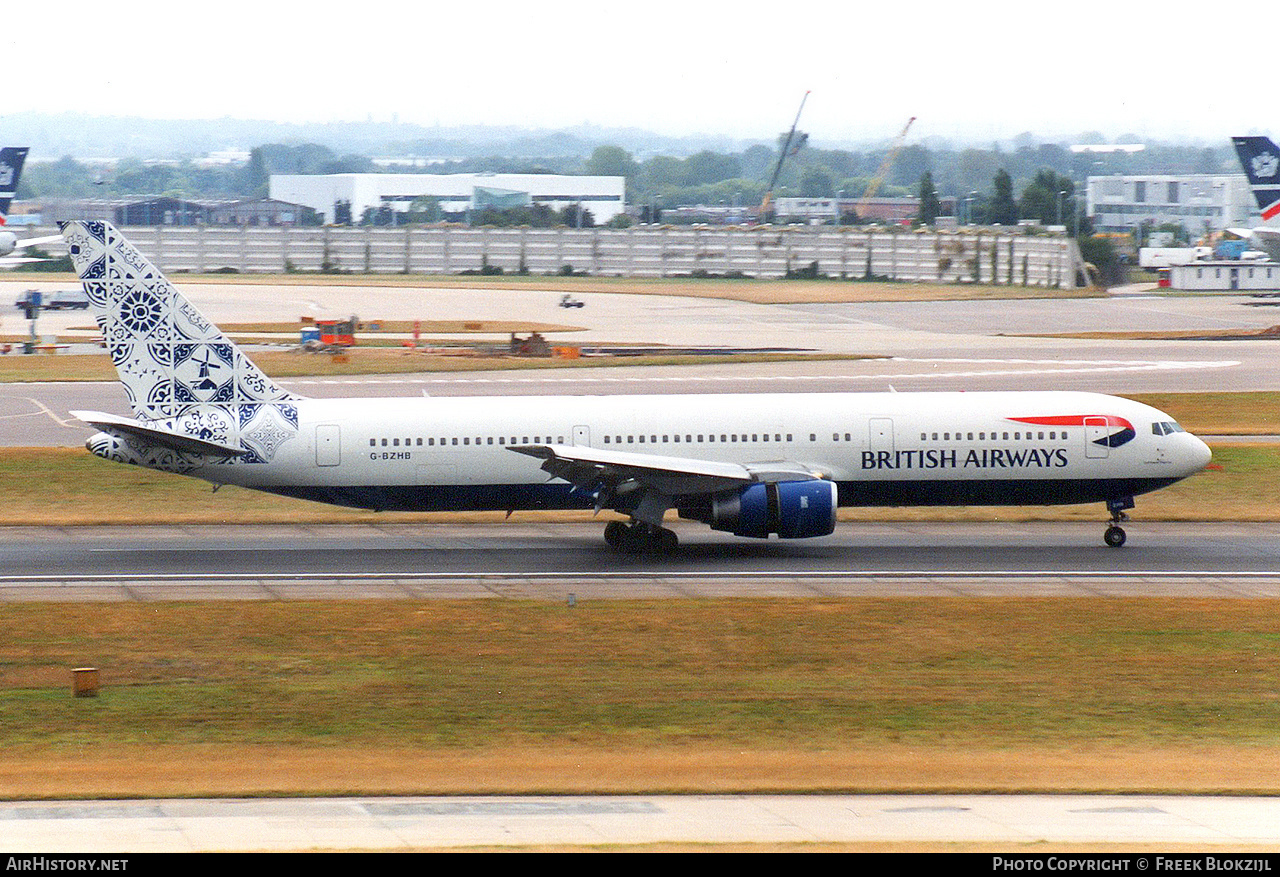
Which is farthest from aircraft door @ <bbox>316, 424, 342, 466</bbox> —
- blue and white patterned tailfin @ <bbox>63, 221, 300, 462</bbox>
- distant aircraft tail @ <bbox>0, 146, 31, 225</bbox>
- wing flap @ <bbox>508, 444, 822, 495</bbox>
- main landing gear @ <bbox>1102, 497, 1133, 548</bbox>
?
distant aircraft tail @ <bbox>0, 146, 31, 225</bbox>

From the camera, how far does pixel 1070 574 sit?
116 feet

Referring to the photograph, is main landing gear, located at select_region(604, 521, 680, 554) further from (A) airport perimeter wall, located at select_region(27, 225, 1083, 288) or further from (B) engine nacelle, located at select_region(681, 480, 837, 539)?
(A) airport perimeter wall, located at select_region(27, 225, 1083, 288)

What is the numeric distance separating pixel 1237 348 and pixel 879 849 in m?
81.7

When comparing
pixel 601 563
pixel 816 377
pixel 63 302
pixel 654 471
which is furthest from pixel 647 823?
pixel 63 302

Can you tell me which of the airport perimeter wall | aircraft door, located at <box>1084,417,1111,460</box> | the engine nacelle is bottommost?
the engine nacelle

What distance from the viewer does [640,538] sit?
38.5 m

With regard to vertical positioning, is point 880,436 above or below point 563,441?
above

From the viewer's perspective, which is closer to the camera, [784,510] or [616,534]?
[784,510]

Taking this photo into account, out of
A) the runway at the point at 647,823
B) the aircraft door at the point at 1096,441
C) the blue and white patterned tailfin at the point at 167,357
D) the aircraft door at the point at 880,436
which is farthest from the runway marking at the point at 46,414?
the runway at the point at 647,823

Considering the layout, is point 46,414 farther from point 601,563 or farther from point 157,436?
point 601,563

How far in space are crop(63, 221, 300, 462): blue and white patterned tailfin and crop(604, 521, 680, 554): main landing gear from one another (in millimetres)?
9065

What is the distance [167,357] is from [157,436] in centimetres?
283

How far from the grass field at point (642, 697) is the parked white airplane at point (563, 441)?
6203mm

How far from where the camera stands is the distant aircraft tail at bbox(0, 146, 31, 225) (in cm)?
9375
